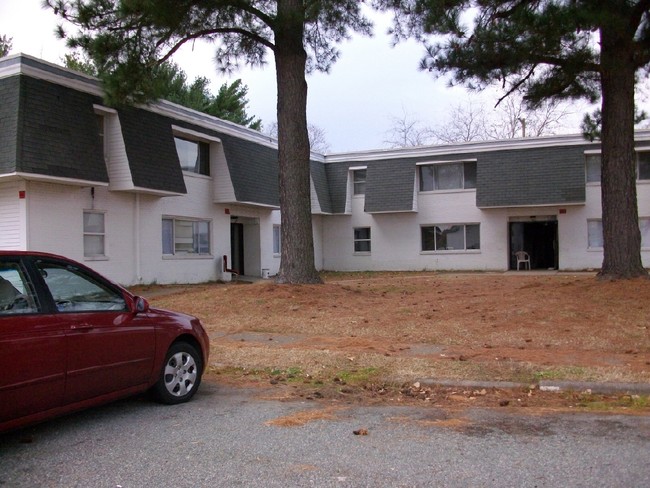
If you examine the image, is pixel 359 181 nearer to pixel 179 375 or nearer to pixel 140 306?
pixel 179 375

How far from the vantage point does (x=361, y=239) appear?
30344mm

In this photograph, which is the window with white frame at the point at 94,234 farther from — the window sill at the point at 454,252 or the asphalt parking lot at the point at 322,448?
the window sill at the point at 454,252

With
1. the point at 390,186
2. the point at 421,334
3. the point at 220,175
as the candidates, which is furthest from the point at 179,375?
the point at 390,186

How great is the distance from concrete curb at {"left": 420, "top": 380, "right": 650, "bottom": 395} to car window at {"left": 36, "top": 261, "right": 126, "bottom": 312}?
3739 millimetres

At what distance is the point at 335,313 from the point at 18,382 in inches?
328

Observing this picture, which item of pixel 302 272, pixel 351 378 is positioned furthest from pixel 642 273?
pixel 351 378

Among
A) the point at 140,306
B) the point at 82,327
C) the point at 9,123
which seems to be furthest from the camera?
the point at 9,123

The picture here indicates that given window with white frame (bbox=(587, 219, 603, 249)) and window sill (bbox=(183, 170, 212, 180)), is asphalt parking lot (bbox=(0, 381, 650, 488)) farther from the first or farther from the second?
window with white frame (bbox=(587, 219, 603, 249))

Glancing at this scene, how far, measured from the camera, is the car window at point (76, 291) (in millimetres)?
5535

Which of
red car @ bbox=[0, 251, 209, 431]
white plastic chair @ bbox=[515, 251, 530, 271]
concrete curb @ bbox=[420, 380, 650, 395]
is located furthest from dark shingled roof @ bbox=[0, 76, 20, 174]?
white plastic chair @ bbox=[515, 251, 530, 271]

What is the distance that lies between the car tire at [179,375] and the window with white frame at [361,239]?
23.5 meters

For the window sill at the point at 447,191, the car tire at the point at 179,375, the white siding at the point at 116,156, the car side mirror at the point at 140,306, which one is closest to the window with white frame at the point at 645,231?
the window sill at the point at 447,191

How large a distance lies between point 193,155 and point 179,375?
16.0 metres

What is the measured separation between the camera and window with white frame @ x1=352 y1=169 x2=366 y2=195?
98.6ft
